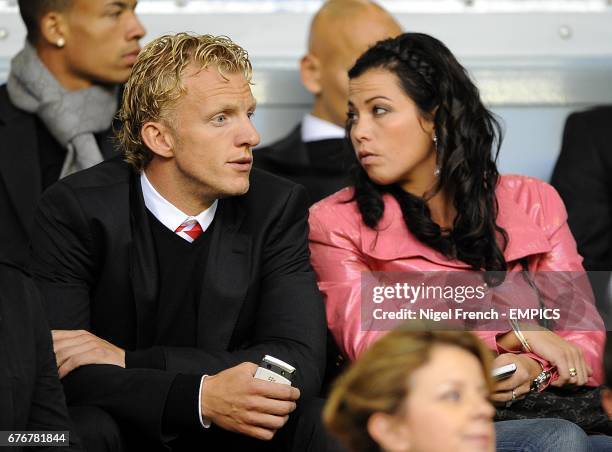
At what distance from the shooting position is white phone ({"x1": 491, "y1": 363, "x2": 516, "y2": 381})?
269cm

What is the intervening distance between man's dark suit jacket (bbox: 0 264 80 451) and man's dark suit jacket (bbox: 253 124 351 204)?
162 centimetres

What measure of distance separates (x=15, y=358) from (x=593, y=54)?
9.27 ft

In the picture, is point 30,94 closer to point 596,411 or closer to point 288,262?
point 288,262

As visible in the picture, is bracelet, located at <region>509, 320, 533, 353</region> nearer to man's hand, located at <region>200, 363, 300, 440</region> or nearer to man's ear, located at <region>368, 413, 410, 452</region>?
man's hand, located at <region>200, 363, 300, 440</region>

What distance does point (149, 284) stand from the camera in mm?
2799

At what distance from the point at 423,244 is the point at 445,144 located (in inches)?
10.7

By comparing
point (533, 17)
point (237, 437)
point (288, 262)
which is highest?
point (533, 17)

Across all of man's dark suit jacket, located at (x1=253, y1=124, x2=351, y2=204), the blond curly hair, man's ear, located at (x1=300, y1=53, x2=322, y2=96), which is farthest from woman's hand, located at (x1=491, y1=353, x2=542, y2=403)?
man's ear, located at (x1=300, y1=53, x2=322, y2=96)

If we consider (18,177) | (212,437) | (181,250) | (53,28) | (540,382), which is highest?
(53,28)

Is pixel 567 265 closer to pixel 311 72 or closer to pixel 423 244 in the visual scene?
pixel 423 244

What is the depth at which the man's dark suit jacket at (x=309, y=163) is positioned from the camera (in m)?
3.87

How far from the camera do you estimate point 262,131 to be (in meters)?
4.33

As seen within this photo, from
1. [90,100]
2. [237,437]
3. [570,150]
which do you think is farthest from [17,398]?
[570,150]

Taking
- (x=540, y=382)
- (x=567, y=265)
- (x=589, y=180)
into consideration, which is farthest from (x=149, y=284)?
(x=589, y=180)
